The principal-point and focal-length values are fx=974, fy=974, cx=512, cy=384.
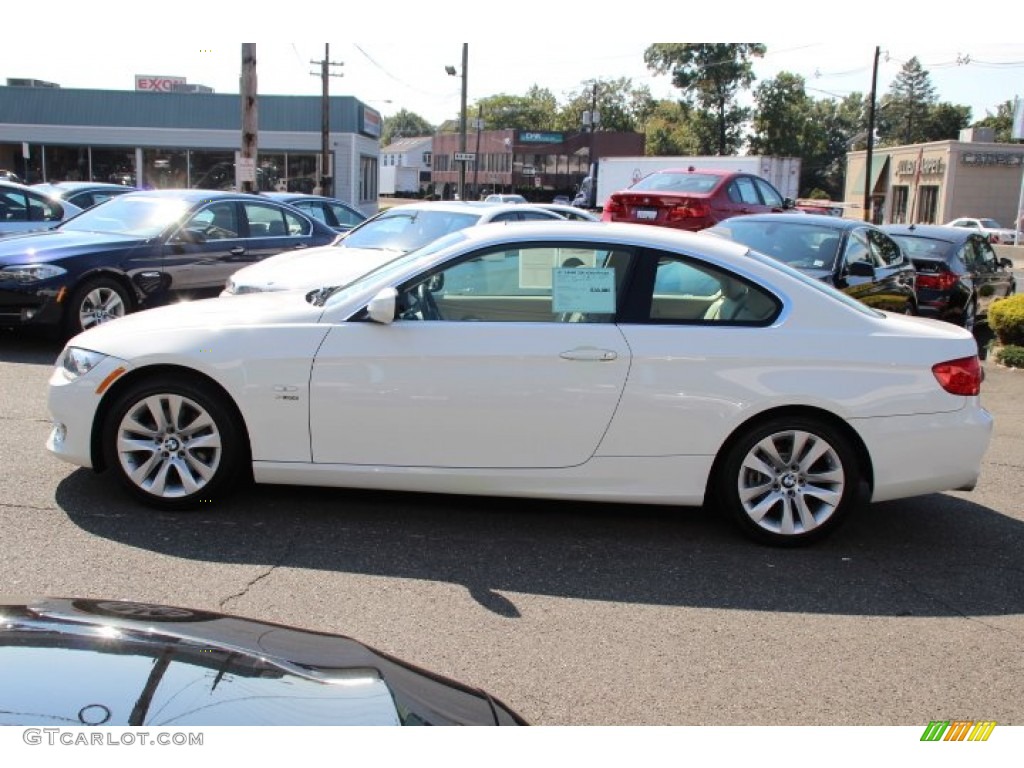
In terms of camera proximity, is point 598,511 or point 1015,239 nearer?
point 598,511

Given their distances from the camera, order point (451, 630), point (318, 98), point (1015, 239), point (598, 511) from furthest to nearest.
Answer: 1. point (1015, 239)
2. point (318, 98)
3. point (598, 511)
4. point (451, 630)

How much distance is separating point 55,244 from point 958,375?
826cm

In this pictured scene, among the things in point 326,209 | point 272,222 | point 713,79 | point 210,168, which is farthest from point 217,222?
point 713,79

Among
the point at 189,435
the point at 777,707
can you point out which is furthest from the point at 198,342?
the point at 777,707

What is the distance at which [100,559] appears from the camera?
444 centimetres

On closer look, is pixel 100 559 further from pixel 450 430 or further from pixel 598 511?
pixel 598 511

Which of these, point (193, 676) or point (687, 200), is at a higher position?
point (687, 200)

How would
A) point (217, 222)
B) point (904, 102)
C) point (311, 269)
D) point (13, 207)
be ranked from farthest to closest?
1. point (904, 102)
2. point (13, 207)
3. point (217, 222)
4. point (311, 269)

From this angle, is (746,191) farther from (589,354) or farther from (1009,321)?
(589,354)

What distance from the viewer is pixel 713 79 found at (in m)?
74.4

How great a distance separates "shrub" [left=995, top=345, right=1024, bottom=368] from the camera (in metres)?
10.8

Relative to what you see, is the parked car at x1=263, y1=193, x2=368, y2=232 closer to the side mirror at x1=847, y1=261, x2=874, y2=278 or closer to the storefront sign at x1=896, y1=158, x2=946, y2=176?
the side mirror at x1=847, y1=261, x2=874, y2=278

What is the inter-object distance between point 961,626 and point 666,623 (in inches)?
51.0

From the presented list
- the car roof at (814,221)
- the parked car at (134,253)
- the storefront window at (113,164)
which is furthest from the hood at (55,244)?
the storefront window at (113,164)
